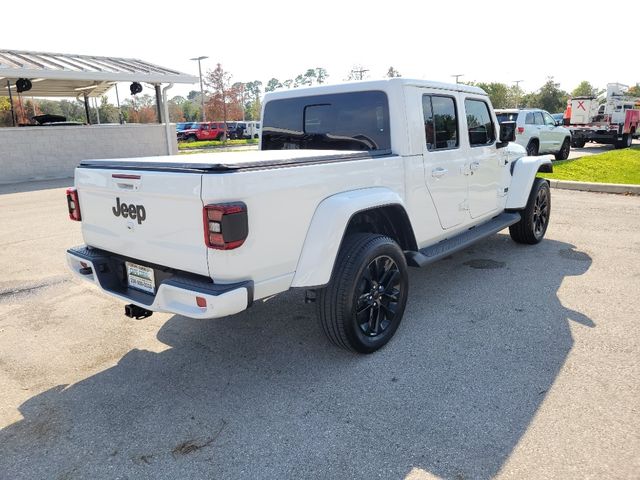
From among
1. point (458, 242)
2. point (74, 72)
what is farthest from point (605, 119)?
point (74, 72)

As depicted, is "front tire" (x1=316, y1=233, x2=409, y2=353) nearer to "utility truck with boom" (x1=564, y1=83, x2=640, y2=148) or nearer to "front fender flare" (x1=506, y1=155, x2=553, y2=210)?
"front fender flare" (x1=506, y1=155, x2=553, y2=210)

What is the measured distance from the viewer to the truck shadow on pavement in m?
2.46

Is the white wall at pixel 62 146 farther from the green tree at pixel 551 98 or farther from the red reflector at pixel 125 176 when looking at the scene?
the green tree at pixel 551 98

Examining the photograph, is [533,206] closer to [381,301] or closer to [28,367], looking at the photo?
[381,301]

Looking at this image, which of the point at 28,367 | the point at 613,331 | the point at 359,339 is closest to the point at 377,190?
the point at 359,339

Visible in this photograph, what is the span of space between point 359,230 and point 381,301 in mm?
587

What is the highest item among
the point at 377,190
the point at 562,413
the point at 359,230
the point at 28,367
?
the point at 377,190

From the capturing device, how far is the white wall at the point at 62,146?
14.7 meters

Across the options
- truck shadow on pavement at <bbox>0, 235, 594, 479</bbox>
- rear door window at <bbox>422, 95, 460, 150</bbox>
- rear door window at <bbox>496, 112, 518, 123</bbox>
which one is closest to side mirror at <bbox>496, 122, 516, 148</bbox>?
rear door window at <bbox>422, 95, 460, 150</bbox>

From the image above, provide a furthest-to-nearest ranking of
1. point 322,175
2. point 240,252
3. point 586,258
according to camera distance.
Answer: point 586,258 < point 322,175 < point 240,252

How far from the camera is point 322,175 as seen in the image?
308 centimetres

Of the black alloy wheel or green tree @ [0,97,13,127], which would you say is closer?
the black alloy wheel

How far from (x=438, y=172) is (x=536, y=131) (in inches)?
489

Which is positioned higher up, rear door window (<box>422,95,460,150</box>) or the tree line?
the tree line
